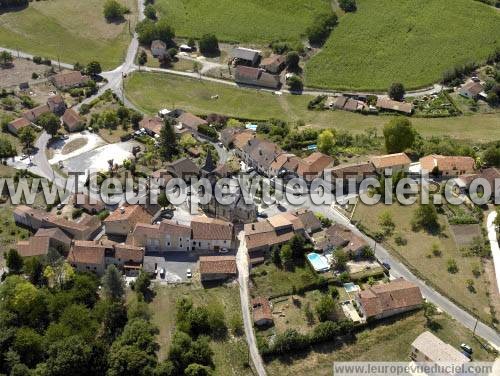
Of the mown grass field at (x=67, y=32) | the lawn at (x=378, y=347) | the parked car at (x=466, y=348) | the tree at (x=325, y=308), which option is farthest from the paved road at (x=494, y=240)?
the mown grass field at (x=67, y=32)

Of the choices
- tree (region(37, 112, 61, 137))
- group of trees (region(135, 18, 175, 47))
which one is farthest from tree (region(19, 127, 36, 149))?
group of trees (region(135, 18, 175, 47))

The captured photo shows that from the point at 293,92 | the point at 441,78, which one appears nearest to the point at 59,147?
the point at 293,92

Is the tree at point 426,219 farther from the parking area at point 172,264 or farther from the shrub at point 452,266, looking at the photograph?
the parking area at point 172,264

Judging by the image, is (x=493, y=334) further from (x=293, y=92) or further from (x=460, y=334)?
(x=293, y=92)

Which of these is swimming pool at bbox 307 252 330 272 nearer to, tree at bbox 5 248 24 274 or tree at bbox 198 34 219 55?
tree at bbox 5 248 24 274

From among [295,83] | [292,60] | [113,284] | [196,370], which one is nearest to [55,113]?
[295,83]

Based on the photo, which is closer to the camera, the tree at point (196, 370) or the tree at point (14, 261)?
the tree at point (196, 370)
